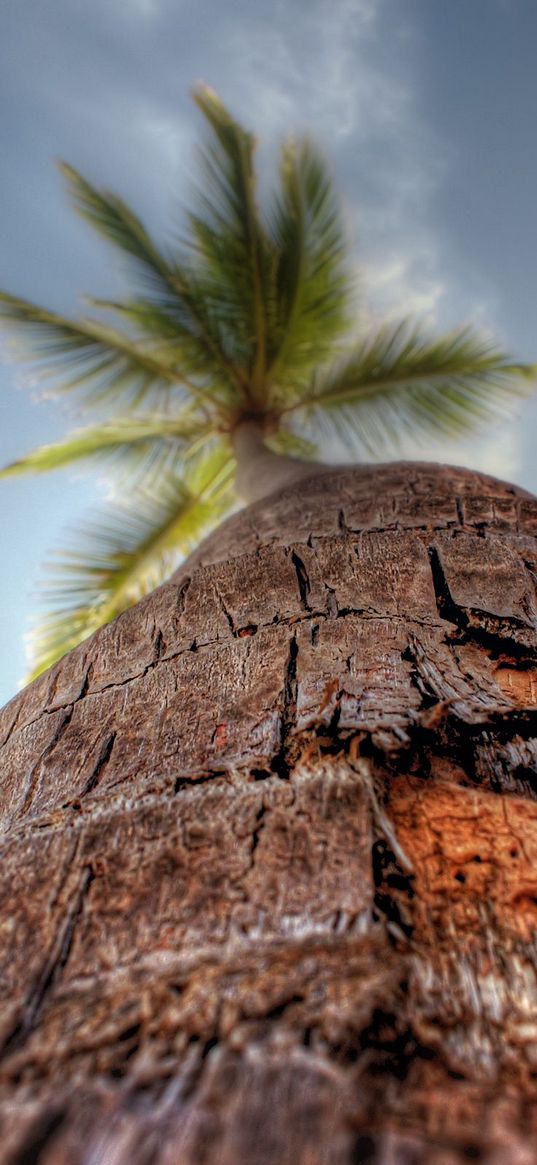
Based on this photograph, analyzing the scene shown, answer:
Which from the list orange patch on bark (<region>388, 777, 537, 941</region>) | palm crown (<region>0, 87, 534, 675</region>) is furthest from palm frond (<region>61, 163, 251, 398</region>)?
orange patch on bark (<region>388, 777, 537, 941</region>)

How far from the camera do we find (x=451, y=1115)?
47 cm

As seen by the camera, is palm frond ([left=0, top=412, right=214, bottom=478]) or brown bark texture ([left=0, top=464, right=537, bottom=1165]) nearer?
brown bark texture ([left=0, top=464, right=537, bottom=1165])

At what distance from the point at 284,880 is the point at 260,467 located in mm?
2208

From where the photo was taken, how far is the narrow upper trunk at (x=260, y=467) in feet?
7.83

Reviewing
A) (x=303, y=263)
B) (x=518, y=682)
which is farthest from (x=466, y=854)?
(x=303, y=263)

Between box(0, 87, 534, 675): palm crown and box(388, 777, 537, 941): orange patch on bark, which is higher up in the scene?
box(0, 87, 534, 675): palm crown

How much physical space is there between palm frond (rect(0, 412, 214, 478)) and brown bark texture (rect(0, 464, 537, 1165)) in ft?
8.28

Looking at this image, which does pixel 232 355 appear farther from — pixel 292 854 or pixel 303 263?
pixel 292 854

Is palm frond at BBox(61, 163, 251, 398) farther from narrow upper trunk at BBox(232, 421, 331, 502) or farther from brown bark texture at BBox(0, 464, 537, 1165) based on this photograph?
brown bark texture at BBox(0, 464, 537, 1165)

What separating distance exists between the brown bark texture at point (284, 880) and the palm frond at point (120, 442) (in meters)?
2.52

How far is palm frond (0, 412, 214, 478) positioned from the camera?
12.1ft

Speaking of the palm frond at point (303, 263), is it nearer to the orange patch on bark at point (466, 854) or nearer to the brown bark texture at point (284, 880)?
the brown bark texture at point (284, 880)

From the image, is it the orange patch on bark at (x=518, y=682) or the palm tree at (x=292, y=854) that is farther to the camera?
the orange patch on bark at (x=518, y=682)

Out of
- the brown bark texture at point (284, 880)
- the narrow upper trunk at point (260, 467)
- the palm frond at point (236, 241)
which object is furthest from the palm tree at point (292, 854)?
the palm frond at point (236, 241)
